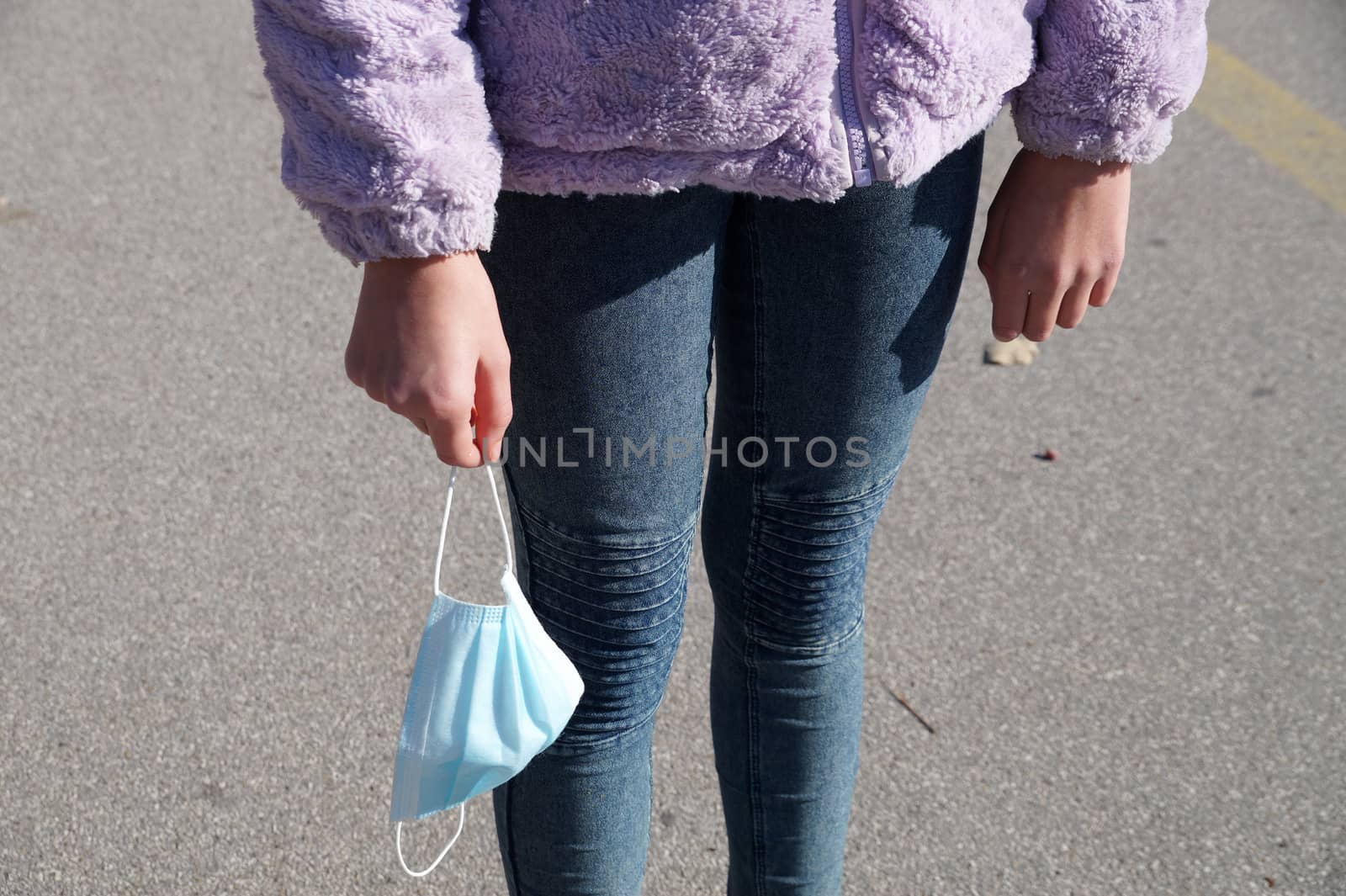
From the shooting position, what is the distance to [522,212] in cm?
104

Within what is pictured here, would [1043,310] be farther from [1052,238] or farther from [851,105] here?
[851,105]

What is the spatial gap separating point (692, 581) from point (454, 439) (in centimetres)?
126

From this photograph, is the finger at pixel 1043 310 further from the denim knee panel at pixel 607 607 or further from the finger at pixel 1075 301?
the denim knee panel at pixel 607 607

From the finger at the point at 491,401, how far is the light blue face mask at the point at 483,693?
0.11 meters

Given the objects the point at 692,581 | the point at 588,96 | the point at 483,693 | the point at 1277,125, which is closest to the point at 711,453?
the point at 483,693

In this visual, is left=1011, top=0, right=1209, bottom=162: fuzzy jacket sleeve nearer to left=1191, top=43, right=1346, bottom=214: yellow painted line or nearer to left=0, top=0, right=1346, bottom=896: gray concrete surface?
left=0, top=0, right=1346, bottom=896: gray concrete surface

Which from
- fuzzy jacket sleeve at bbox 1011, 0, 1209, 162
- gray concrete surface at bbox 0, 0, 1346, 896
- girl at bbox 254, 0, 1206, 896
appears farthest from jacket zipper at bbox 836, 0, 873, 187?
gray concrete surface at bbox 0, 0, 1346, 896

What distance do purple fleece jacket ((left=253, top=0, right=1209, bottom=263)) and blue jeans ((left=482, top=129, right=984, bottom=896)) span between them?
→ 7cm

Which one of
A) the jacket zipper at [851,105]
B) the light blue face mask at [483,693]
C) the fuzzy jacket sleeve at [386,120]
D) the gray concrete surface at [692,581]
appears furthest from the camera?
the gray concrete surface at [692,581]

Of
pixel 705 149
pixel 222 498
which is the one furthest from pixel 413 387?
pixel 222 498

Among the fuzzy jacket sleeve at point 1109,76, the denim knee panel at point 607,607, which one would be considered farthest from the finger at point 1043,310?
the denim knee panel at point 607,607

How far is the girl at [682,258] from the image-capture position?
0.93 m

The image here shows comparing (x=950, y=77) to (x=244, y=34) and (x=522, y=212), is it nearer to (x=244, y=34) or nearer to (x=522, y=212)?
(x=522, y=212)

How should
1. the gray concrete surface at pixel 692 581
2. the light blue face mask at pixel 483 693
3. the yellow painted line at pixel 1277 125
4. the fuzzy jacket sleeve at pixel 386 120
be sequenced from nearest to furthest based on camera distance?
the fuzzy jacket sleeve at pixel 386 120 → the light blue face mask at pixel 483 693 → the gray concrete surface at pixel 692 581 → the yellow painted line at pixel 1277 125
